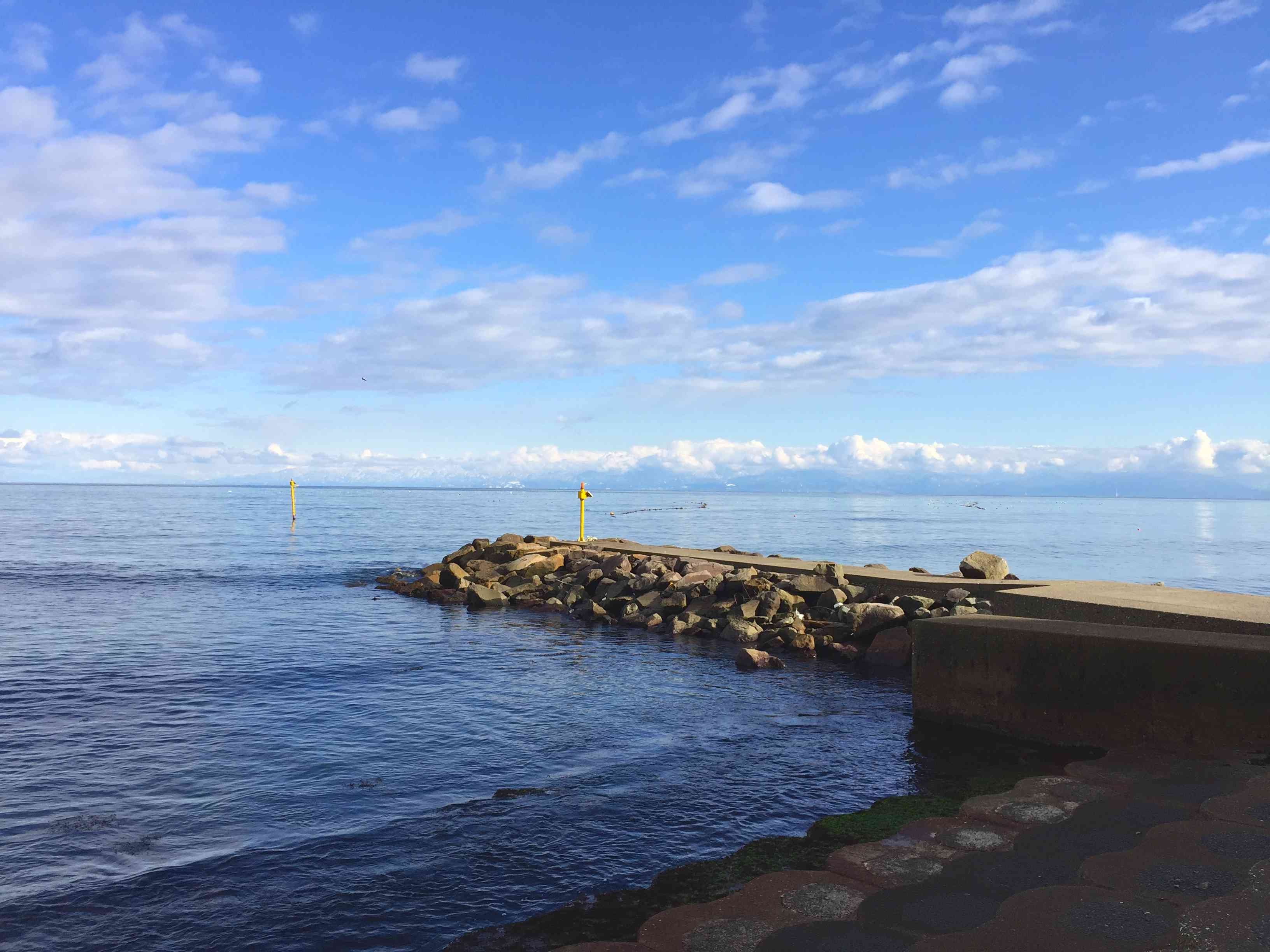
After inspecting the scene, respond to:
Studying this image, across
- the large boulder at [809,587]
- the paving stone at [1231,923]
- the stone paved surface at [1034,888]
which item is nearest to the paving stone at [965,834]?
the stone paved surface at [1034,888]

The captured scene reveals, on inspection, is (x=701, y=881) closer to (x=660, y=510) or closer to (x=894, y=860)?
(x=894, y=860)

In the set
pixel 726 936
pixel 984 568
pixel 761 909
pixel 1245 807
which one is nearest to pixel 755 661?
pixel 984 568

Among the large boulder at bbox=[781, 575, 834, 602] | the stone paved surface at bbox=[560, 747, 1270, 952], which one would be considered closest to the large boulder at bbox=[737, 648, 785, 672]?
the large boulder at bbox=[781, 575, 834, 602]

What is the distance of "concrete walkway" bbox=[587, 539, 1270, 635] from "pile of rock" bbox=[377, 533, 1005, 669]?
0.55 m

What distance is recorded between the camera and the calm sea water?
588 cm

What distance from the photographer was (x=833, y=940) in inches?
164

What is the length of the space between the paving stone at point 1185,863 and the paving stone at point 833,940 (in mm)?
1422

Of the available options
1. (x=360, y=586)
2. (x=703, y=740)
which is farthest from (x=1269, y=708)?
(x=360, y=586)

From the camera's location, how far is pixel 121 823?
727 centimetres

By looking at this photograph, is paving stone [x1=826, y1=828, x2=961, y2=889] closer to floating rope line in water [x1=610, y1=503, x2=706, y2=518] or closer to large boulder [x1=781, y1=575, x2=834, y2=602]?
large boulder [x1=781, y1=575, x2=834, y2=602]

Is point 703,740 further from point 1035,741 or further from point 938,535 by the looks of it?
point 938,535

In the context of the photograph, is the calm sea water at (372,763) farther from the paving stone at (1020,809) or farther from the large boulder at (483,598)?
the paving stone at (1020,809)

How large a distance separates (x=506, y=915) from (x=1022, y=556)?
4885cm

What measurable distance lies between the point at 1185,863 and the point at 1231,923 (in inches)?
34.5
